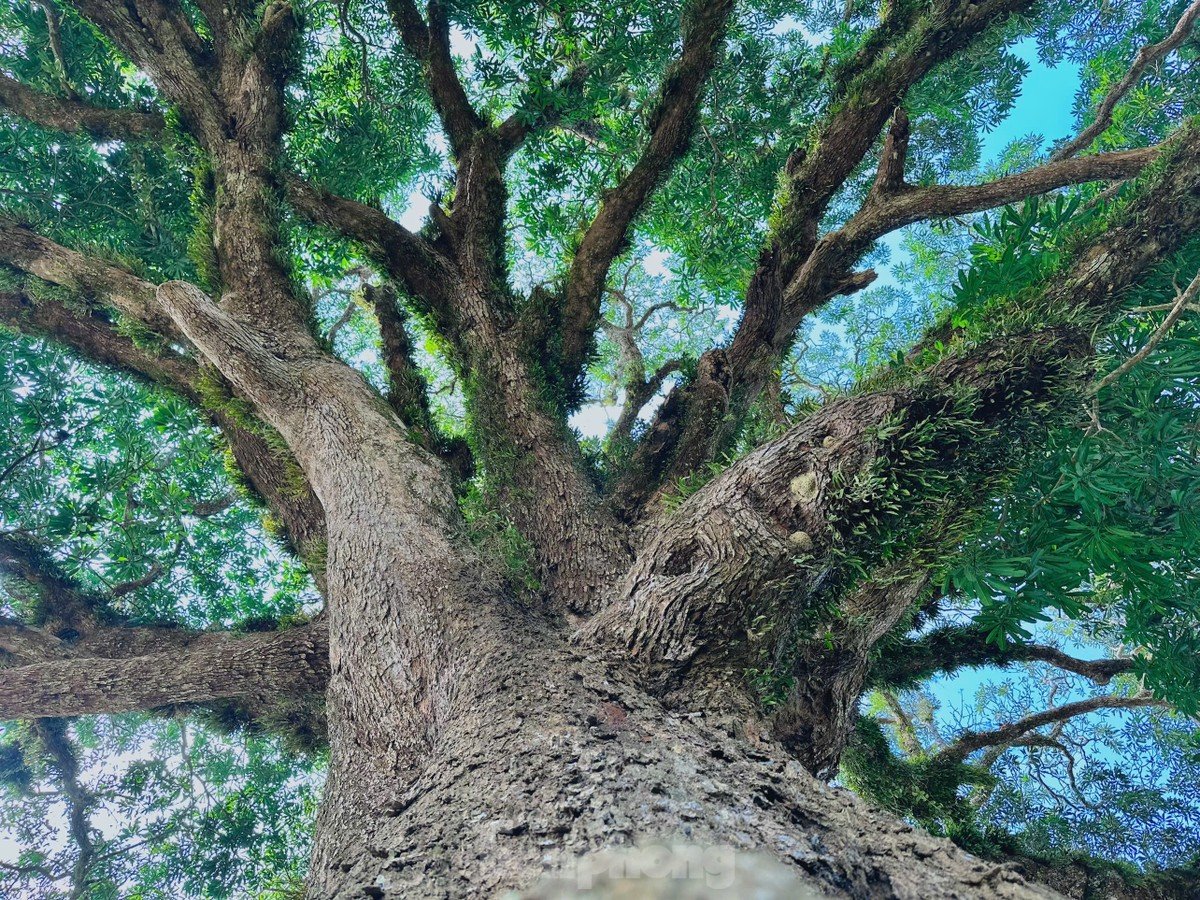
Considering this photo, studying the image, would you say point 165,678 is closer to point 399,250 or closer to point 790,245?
point 399,250

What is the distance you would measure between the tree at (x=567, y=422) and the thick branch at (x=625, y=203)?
27 mm

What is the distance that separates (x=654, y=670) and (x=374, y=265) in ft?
12.8

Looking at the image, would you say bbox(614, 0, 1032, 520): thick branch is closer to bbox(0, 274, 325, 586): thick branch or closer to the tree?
the tree

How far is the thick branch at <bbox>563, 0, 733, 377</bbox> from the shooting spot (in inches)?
180

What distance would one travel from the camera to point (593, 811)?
4.78 feet

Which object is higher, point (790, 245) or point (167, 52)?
point (167, 52)

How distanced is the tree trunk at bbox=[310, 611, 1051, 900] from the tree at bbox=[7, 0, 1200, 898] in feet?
0.04

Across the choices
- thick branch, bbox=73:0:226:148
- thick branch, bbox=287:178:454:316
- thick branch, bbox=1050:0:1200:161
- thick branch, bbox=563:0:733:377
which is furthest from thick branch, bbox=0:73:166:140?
thick branch, bbox=1050:0:1200:161

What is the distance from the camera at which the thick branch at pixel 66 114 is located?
5.27 meters

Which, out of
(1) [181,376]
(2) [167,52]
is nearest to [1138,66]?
(2) [167,52]

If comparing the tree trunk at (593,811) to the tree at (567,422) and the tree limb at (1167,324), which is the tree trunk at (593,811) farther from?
the tree limb at (1167,324)

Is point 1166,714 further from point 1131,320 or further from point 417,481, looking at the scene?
point 417,481

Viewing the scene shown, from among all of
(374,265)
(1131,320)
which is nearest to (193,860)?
(374,265)

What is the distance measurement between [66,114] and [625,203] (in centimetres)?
474
